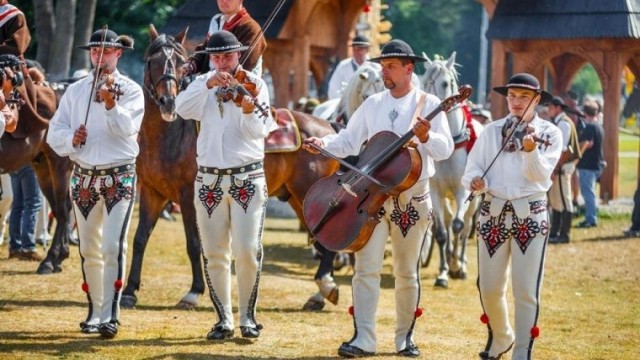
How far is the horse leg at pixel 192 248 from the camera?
11.8 m

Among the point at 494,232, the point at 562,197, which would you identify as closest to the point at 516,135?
the point at 494,232

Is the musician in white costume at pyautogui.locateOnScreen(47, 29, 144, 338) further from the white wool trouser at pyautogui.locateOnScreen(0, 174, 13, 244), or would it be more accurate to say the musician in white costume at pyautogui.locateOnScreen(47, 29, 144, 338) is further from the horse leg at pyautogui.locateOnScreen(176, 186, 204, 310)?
the white wool trouser at pyautogui.locateOnScreen(0, 174, 13, 244)

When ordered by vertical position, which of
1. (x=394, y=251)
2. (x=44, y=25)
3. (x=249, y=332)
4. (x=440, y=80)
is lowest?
(x=249, y=332)

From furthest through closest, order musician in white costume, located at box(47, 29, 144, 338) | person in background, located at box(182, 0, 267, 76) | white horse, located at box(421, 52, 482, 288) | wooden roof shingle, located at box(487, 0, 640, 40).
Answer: wooden roof shingle, located at box(487, 0, 640, 40) < white horse, located at box(421, 52, 482, 288) < person in background, located at box(182, 0, 267, 76) < musician in white costume, located at box(47, 29, 144, 338)

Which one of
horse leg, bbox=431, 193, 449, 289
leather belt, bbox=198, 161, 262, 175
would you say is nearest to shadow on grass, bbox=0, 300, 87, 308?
leather belt, bbox=198, 161, 262, 175

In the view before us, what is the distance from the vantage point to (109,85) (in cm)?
955

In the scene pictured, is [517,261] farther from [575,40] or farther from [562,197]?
[575,40]

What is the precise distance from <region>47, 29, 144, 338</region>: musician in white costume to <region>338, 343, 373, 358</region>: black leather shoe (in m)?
1.75

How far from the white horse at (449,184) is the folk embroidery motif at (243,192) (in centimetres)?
522

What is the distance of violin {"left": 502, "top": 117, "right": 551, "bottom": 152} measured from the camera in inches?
338

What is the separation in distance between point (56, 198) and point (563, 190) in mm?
8683

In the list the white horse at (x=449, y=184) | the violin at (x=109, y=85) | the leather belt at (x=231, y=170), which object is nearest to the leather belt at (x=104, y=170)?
the violin at (x=109, y=85)

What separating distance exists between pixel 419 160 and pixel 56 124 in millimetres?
2820

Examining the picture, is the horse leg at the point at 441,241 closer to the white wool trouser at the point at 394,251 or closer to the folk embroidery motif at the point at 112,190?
the white wool trouser at the point at 394,251
